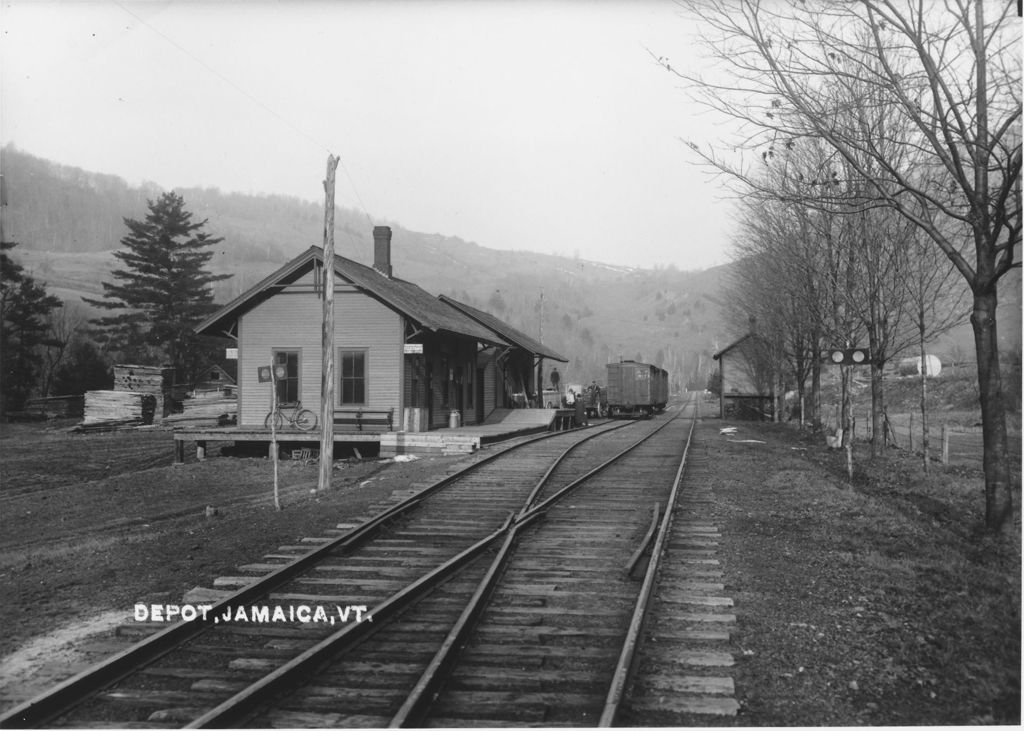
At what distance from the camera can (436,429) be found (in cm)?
2266

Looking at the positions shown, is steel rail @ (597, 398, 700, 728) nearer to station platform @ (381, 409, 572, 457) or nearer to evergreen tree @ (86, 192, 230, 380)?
station platform @ (381, 409, 572, 457)

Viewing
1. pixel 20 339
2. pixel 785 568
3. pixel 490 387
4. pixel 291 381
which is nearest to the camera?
pixel 785 568

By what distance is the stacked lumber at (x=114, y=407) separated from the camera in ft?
102

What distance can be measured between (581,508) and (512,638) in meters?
5.34

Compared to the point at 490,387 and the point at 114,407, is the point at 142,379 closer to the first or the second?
the point at 114,407

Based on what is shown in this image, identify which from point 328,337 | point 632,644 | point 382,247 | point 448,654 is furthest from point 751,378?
point 448,654

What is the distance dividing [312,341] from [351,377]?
1.50 metres

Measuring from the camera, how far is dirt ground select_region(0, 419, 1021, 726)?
488cm

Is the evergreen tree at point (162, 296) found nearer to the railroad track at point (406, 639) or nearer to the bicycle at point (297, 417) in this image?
the bicycle at point (297, 417)

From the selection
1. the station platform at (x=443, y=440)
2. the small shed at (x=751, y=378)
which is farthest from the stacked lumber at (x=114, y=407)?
the small shed at (x=751, y=378)

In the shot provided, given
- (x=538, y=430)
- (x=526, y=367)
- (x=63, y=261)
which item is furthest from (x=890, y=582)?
(x=63, y=261)

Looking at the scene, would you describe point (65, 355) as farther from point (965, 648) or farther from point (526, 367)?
point (965, 648)

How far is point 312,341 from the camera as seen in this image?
21125mm

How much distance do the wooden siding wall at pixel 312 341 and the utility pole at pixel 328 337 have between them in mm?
6449
